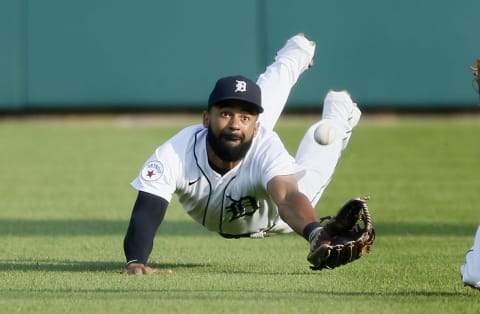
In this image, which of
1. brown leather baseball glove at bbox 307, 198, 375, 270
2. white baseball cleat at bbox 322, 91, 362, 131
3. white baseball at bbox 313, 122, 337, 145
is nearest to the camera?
brown leather baseball glove at bbox 307, 198, 375, 270

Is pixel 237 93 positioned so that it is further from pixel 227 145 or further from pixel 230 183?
pixel 230 183

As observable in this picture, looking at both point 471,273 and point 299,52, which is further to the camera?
point 299,52

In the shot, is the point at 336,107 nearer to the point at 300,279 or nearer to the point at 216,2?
the point at 300,279

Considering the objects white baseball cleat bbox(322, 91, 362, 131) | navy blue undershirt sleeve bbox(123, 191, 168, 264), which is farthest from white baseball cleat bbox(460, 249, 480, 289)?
white baseball cleat bbox(322, 91, 362, 131)

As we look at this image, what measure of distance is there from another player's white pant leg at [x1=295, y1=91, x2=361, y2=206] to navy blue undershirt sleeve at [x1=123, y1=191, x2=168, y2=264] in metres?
1.22

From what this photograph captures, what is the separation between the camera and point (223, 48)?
17.9 m

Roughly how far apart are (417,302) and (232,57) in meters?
12.9

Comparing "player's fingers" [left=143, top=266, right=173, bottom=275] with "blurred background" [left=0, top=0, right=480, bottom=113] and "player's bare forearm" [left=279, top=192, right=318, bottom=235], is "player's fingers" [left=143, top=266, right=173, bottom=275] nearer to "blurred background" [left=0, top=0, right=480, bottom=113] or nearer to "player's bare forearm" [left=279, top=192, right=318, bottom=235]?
"player's bare forearm" [left=279, top=192, right=318, bottom=235]

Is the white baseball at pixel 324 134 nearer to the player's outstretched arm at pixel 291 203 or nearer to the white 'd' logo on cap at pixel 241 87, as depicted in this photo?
the player's outstretched arm at pixel 291 203

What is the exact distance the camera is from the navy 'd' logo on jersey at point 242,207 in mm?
6469

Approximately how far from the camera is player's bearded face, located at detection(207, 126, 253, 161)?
6.15 metres

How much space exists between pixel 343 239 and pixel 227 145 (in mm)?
977

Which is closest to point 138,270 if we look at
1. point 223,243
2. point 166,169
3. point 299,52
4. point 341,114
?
point 166,169

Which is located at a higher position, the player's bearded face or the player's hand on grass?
the player's bearded face
